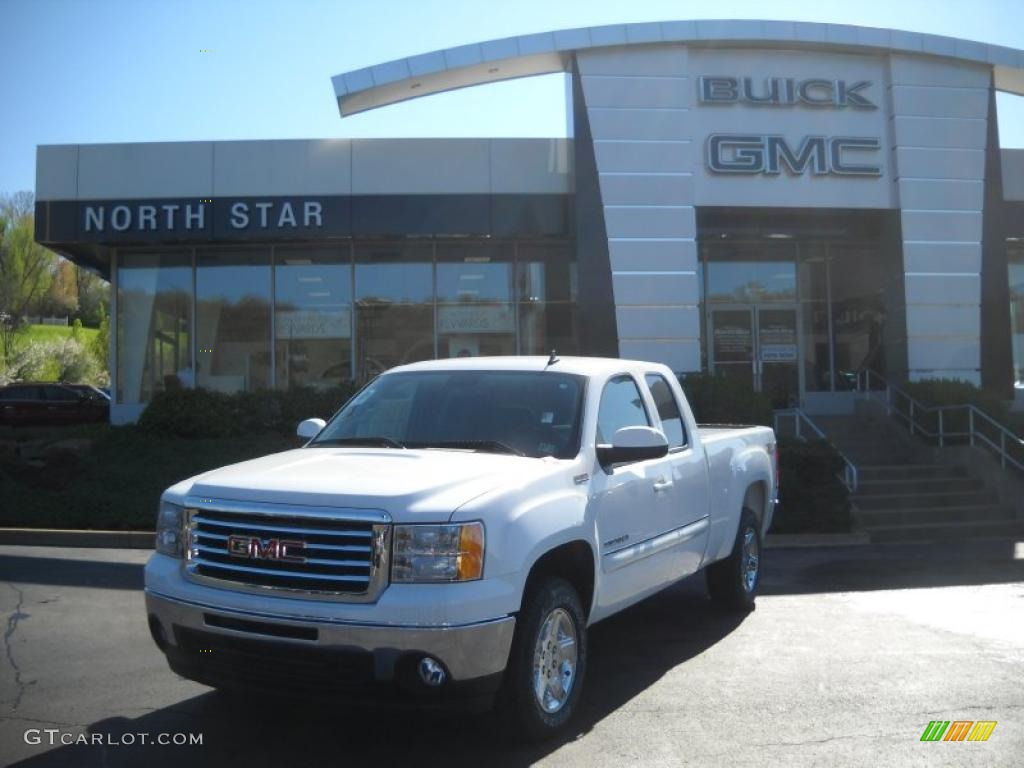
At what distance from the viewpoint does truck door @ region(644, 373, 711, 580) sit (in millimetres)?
5922

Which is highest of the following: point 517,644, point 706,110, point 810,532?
point 706,110

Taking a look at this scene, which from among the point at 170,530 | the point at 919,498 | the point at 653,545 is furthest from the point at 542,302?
the point at 170,530

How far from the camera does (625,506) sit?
5305mm

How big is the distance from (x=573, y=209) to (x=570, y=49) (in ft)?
9.37

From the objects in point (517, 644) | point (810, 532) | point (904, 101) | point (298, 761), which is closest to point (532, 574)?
point (517, 644)

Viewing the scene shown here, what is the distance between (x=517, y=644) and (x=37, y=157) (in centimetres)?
1687

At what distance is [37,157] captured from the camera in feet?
57.5

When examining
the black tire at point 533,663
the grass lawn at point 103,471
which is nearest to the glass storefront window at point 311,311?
the grass lawn at point 103,471

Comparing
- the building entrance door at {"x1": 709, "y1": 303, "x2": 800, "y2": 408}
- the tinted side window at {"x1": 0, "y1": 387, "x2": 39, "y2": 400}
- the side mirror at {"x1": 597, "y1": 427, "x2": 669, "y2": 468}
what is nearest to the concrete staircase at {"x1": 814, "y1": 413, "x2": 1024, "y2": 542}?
the building entrance door at {"x1": 709, "y1": 303, "x2": 800, "y2": 408}

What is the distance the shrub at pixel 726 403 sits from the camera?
14648mm

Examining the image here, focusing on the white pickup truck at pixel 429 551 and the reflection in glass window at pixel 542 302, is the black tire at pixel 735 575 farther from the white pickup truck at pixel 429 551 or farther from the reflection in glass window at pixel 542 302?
the reflection in glass window at pixel 542 302

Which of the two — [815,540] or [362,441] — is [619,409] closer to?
[362,441]

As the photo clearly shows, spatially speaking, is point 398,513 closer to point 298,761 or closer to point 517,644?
point 517,644

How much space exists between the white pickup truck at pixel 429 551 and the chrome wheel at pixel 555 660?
0.04 ft
